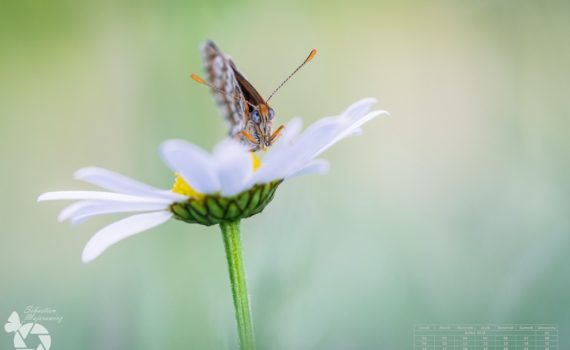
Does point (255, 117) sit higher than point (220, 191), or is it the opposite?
point (255, 117)

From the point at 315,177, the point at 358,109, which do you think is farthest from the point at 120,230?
the point at 315,177

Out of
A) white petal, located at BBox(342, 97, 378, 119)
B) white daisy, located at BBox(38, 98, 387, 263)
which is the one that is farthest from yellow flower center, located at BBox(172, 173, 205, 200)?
white petal, located at BBox(342, 97, 378, 119)

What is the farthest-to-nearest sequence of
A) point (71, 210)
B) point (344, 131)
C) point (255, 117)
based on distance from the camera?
point (255, 117)
point (344, 131)
point (71, 210)

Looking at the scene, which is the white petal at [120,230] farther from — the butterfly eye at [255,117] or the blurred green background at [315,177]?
the butterfly eye at [255,117]

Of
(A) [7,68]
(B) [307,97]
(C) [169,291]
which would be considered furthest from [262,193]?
(A) [7,68]

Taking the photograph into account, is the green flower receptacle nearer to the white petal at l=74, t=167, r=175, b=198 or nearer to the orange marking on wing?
the white petal at l=74, t=167, r=175, b=198

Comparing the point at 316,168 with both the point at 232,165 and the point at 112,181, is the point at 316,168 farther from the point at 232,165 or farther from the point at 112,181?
the point at 112,181

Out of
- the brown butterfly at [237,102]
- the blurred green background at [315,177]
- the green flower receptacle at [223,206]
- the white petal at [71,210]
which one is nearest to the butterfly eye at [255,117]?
the brown butterfly at [237,102]
